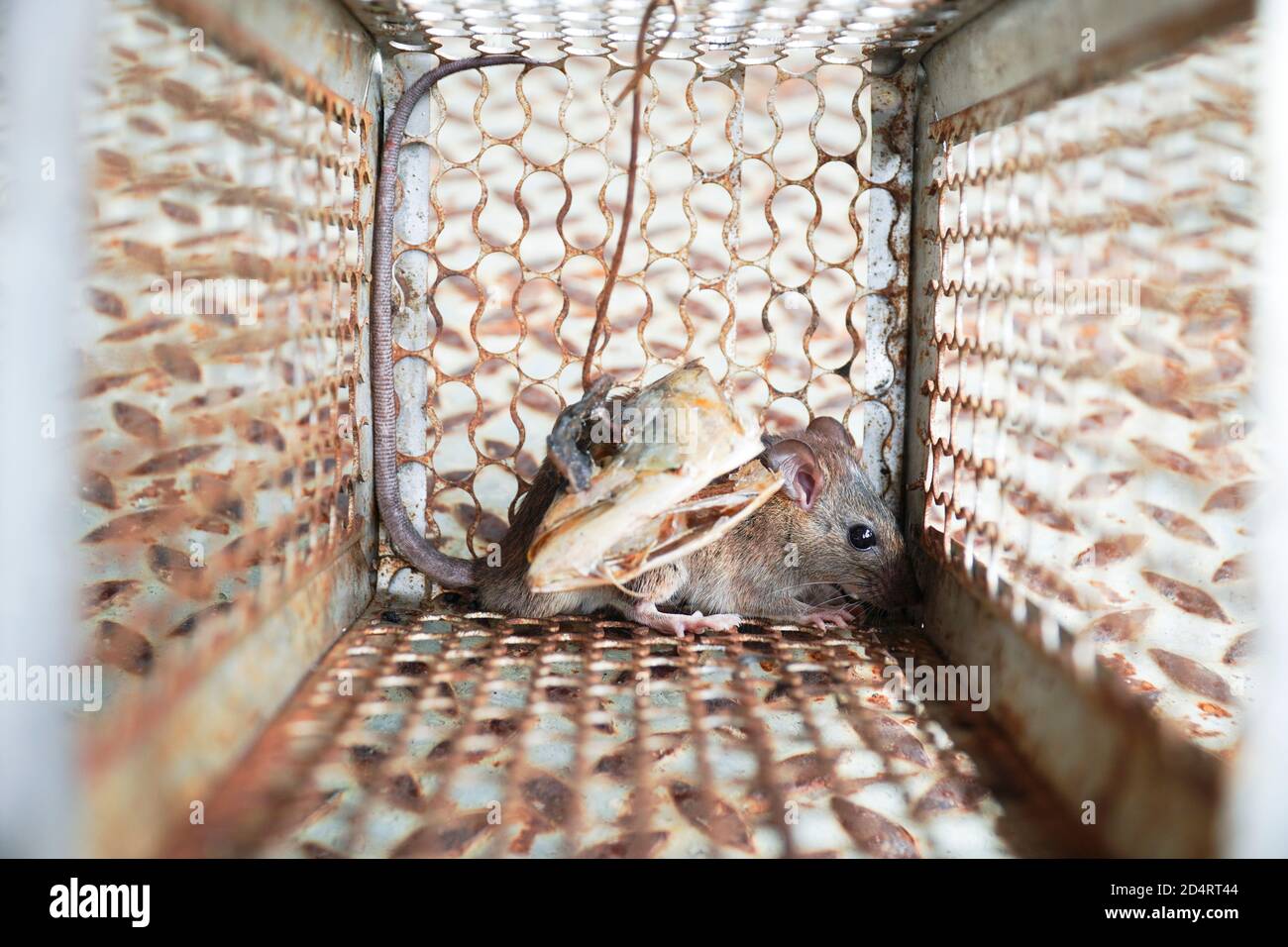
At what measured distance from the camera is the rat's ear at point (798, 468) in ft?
8.56

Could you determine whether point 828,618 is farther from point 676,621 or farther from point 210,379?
point 210,379

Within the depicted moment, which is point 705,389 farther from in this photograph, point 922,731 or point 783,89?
point 783,89

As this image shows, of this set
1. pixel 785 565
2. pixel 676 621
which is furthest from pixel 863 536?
pixel 676 621

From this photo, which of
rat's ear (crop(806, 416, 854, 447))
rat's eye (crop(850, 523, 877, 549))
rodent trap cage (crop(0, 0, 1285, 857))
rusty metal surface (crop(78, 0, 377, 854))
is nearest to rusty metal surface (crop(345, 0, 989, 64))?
rodent trap cage (crop(0, 0, 1285, 857))

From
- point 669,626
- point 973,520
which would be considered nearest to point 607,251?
point 669,626

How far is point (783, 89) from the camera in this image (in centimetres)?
252

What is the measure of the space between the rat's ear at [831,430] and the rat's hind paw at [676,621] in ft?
1.82

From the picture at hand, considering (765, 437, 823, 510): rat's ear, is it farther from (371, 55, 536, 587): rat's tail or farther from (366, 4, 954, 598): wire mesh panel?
(371, 55, 536, 587): rat's tail

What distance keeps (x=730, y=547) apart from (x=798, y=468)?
0.97 ft

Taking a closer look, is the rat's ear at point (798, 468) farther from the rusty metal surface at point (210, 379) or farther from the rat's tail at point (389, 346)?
the rusty metal surface at point (210, 379)

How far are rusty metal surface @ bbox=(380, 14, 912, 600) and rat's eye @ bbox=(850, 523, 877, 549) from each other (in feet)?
0.73

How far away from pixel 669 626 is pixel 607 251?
94 centimetres

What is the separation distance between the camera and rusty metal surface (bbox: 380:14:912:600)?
2.48 metres

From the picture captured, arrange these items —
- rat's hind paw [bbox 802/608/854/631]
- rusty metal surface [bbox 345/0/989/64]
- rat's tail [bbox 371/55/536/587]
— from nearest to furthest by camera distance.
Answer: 1. rusty metal surface [bbox 345/0/989/64]
2. rat's tail [bbox 371/55/536/587]
3. rat's hind paw [bbox 802/608/854/631]
